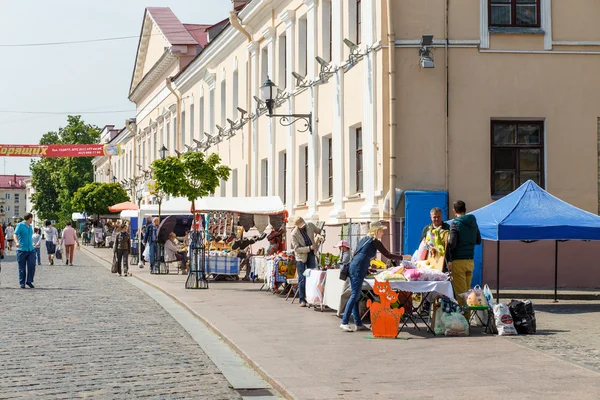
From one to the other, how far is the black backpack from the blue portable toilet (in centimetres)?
731

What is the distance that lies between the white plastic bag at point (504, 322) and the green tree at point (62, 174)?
93.5m

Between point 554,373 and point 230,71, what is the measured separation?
29.4 meters

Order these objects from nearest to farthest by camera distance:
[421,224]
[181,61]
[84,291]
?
[421,224] < [84,291] < [181,61]

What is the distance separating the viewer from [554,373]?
9.60 meters

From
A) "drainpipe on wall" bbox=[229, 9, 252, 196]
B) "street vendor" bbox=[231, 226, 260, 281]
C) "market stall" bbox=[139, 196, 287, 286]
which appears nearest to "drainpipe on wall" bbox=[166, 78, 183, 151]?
"drainpipe on wall" bbox=[229, 9, 252, 196]

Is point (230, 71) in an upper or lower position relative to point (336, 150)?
upper

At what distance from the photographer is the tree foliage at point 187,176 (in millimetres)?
25750

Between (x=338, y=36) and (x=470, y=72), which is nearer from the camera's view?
(x=470, y=72)

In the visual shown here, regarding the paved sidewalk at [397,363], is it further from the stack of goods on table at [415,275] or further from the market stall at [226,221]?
the market stall at [226,221]

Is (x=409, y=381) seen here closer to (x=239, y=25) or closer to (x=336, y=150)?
(x=336, y=150)

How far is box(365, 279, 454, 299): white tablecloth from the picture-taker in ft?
43.5

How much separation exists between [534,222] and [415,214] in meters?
4.52

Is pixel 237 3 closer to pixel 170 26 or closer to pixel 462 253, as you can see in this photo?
pixel 170 26

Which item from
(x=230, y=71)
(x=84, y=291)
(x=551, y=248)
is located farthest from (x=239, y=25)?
(x=551, y=248)
